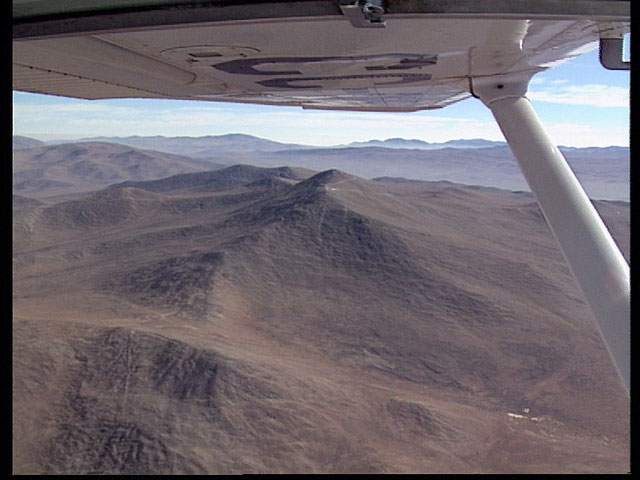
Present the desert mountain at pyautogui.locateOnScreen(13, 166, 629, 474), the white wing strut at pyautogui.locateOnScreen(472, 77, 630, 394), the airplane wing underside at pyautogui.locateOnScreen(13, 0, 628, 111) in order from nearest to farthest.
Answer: the airplane wing underside at pyautogui.locateOnScreen(13, 0, 628, 111)
the white wing strut at pyautogui.locateOnScreen(472, 77, 630, 394)
the desert mountain at pyautogui.locateOnScreen(13, 166, 629, 474)

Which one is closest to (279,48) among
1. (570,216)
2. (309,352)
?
(570,216)

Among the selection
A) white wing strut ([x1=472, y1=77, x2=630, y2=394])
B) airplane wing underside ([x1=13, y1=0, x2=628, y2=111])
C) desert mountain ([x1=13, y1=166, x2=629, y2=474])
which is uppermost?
airplane wing underside ([x1=13, y1=0, x2=628, y2=111])

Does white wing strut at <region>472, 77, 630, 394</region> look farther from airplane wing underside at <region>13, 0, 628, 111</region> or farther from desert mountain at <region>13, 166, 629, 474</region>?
desert mountain at <region>13, 166, 629, 474</region>

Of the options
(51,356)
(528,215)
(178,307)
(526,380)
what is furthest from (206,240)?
(528,215)

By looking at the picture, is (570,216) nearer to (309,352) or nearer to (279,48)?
(279,48)

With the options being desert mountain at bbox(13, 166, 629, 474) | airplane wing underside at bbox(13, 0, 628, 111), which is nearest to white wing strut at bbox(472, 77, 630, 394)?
airplane wing underside at bbox(13, 0, 628, 111)

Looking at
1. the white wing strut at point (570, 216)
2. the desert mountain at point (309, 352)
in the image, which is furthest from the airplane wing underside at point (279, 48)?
the desert mountain at point (309, 352)
